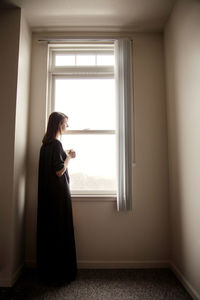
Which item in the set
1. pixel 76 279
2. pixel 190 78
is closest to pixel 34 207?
pixel 76 279

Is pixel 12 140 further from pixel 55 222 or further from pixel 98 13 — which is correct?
pixel 98 13

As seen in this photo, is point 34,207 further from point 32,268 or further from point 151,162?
point 151,162

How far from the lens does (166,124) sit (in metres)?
2.38

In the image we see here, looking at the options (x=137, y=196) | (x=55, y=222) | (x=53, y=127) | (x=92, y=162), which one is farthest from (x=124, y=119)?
(x=55, y=222)

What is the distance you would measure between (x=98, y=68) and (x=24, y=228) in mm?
2128

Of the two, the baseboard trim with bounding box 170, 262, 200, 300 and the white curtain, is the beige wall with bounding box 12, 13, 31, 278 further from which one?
the baseboard trim with bounding box 170, 262, 200, 300

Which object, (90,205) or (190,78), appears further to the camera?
(90,205)

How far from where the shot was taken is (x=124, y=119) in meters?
2.29

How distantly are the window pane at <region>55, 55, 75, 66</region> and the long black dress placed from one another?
1153mm

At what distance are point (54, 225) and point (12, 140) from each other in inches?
37.7

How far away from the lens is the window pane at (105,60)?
2523 millimetres

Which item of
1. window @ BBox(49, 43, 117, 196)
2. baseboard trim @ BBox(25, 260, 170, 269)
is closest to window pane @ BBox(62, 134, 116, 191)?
window @ BBox(49, 43, 117, 196)

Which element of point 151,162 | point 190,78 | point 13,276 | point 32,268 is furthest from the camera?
point 151,162

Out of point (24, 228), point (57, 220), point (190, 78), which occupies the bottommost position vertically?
point (24, 228)
